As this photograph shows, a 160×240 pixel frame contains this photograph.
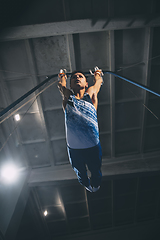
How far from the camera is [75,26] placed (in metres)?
4.18

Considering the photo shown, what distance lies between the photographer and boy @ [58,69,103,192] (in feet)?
7.51

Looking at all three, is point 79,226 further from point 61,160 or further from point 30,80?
point 30,80

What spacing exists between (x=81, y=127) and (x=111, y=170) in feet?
16.8

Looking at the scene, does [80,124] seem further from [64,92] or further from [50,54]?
[50,54]

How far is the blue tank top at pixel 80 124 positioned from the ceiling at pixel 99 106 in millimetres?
2292

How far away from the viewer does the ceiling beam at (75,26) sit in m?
4.14

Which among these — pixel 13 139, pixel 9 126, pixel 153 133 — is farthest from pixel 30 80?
pixel 153 133

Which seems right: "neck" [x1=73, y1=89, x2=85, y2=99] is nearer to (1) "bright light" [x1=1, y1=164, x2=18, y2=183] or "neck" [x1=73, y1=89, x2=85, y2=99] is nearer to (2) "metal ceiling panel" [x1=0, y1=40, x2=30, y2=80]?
(2) "metal ceiling panel" [x1=0, y1=40, x2=30, y2=80]

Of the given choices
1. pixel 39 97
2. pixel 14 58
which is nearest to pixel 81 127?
→ pixel 39 97

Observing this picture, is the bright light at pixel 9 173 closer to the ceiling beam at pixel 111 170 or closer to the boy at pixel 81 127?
the ceiling beam at pixel 111 170

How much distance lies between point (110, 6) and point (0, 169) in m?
7.60

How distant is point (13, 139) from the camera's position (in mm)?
6195

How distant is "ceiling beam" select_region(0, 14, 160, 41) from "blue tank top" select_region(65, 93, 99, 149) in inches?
124

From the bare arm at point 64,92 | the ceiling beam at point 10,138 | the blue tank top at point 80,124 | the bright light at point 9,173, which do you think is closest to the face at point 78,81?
the bare arm at point 64,92
